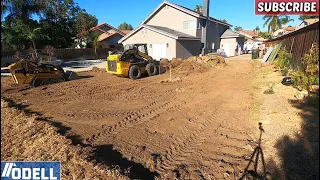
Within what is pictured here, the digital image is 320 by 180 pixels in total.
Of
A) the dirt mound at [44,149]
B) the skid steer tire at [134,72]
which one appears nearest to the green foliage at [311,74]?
the dirt mound at [44,149]

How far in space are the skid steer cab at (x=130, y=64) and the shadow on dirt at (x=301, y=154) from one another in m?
9.37

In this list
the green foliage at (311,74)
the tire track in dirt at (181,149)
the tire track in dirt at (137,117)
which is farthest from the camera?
the tire track in dirt at (137,117)

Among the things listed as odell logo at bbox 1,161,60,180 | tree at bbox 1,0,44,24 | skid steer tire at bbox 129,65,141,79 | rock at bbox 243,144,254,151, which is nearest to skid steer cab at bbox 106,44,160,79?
skid steer tire at bbox 129,65,141,79

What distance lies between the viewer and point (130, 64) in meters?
13.3

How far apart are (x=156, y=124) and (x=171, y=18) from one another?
23597 millimetres

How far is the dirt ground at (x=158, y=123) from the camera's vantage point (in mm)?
4082

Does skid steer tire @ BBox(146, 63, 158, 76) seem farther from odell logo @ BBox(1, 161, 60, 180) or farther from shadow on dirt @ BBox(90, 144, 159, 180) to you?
odell logo @ BBox(1, 161, 60, 180)

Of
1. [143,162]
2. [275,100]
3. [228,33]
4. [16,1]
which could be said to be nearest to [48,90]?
[143,162]

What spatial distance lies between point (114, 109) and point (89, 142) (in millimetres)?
2462

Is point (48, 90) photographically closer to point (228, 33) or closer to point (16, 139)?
point (16, 139)

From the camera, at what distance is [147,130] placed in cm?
564

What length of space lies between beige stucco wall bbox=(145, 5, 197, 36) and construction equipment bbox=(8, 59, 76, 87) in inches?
720

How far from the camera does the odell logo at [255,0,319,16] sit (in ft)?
23.5

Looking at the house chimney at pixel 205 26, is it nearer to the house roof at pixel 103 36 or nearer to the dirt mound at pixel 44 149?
the house roof at pixel 103 36
